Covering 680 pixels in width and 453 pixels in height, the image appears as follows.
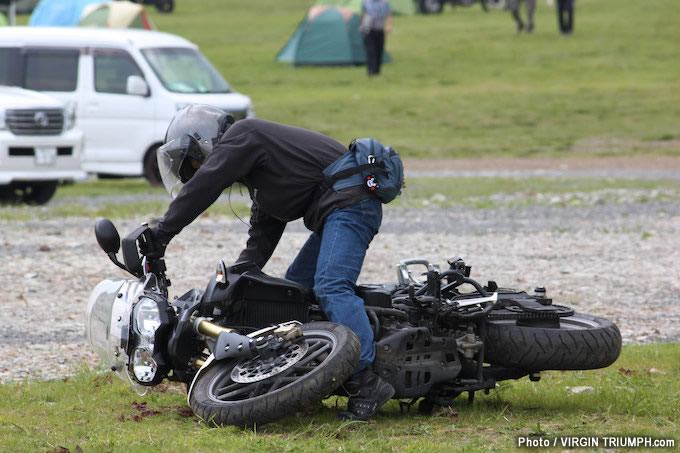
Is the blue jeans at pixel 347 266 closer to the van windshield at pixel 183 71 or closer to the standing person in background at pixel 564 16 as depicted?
the van windshield at pixel 183 71

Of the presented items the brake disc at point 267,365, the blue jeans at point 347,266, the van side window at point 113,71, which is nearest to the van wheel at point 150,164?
the van side window at point 113,71

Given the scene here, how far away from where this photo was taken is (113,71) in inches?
727

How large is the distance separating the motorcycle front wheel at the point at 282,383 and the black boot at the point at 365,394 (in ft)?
0.78

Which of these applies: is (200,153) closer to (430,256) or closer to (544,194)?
(430,256)

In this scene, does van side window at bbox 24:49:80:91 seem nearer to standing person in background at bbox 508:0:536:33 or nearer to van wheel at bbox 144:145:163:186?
van wheel at bbox 144:145:163:186

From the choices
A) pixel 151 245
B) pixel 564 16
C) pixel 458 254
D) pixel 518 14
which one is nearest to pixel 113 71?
→ pixel 458 254

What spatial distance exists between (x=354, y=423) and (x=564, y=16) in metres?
37.0

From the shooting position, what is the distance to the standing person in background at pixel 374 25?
29.8 m

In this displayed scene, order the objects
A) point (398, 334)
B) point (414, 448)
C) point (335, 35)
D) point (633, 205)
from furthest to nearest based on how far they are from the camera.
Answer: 1. point (335, 35)
2. point (633, 205)
3. point (398, 334)
4. point (414, 448)

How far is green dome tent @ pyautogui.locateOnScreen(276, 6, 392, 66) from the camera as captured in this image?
112 feet

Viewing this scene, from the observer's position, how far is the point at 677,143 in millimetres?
24422

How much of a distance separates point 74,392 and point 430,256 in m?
5.61

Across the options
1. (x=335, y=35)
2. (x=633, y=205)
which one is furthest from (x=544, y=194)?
(x=335, y=35)

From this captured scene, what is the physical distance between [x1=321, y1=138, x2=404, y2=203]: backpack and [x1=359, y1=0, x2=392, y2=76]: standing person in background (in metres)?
24.7
